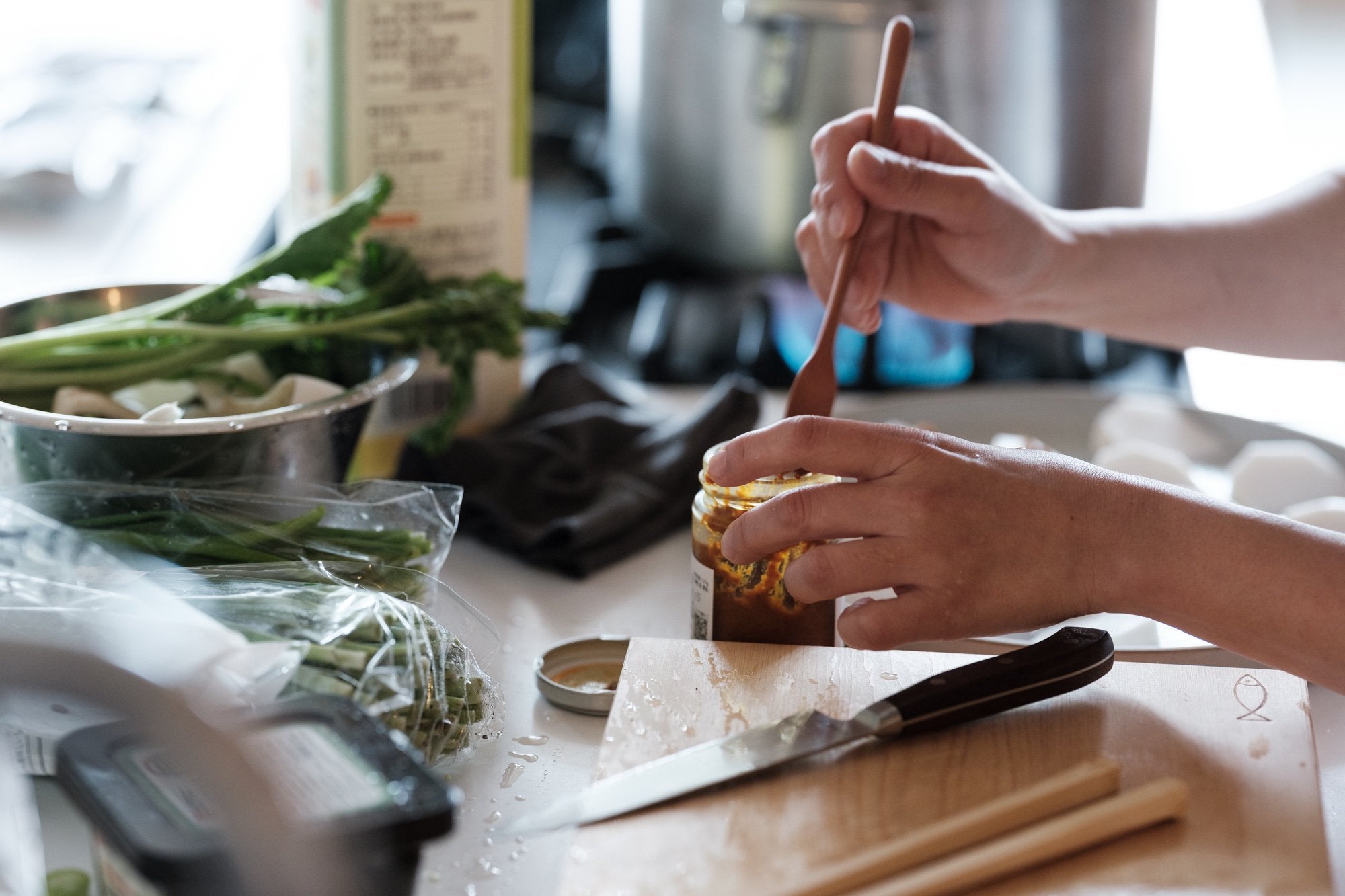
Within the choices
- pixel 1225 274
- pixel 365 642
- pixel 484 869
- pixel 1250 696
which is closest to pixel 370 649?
pixel 365 642

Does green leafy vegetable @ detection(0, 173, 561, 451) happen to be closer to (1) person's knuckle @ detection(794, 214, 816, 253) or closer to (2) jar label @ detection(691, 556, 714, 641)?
(1) person's knuckle @ detection(794, 214, 816, 253)

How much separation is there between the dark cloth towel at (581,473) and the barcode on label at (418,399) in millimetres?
54

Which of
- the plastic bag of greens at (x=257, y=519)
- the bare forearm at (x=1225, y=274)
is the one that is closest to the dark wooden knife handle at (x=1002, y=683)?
the plastic bag of greens at (x=257, y=519)

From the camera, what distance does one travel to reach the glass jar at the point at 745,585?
2.33 ft

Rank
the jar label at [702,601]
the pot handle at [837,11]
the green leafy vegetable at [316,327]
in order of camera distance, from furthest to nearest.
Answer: the pot handle at [837,11], the green leafy vegetable at [316,327], the jar label at [702,601]

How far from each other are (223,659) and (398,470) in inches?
19.2

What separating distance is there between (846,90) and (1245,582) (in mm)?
756

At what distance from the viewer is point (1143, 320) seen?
107 centimetres

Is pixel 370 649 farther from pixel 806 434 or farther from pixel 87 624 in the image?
pixel 806 434

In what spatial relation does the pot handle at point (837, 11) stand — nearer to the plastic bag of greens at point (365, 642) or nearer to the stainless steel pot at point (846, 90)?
the stainless steel pot at point (846, 90)

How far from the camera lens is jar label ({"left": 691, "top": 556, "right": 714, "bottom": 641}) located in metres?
0.72

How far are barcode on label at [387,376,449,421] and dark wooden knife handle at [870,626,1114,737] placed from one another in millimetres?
604

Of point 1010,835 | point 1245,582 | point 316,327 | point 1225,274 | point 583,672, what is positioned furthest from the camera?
point 1225,274

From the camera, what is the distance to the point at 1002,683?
639 millimetres
